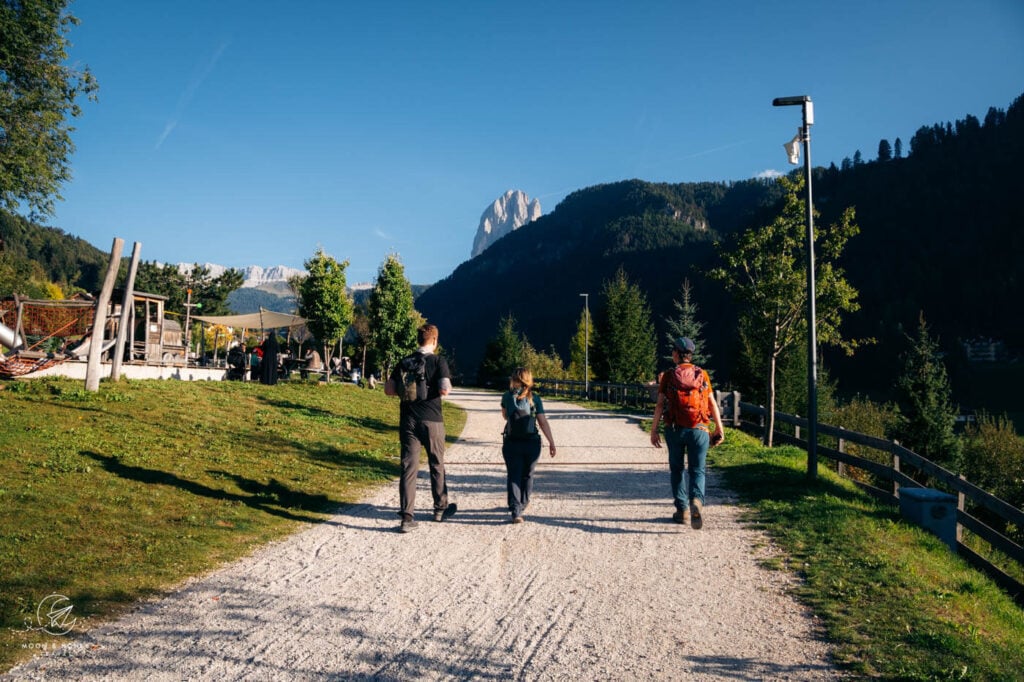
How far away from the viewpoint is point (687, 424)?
259 inches

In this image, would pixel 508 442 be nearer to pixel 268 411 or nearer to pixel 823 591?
pixel 823 591

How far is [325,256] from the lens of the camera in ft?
→ 117

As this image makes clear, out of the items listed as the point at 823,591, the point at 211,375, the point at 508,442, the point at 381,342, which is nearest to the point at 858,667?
the point at 823,591

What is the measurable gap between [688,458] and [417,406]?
2.93 metres

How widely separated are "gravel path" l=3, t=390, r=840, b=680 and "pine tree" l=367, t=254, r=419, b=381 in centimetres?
2873

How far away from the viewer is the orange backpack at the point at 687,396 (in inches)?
259

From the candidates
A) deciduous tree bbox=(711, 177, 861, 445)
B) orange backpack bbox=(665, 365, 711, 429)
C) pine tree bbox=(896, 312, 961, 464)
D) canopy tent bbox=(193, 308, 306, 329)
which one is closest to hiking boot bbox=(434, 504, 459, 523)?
orange backpack bbox=(665, 365, 711, 429)

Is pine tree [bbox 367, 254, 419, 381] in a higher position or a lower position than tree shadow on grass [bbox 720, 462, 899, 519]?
higher

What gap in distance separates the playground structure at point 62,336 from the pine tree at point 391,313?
39.2 feet

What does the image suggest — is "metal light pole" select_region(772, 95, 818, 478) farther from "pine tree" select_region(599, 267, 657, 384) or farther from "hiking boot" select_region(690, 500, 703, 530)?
"pine tree" select_region(599, 267, 657, 384)

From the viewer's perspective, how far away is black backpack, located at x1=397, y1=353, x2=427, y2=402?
21.2ft

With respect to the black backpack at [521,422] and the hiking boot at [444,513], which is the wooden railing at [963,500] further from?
the hiking boot at [444,513]

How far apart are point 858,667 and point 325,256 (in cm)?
3499

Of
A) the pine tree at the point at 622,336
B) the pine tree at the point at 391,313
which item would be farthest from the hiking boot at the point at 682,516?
the pine tree at the point at 622,336
